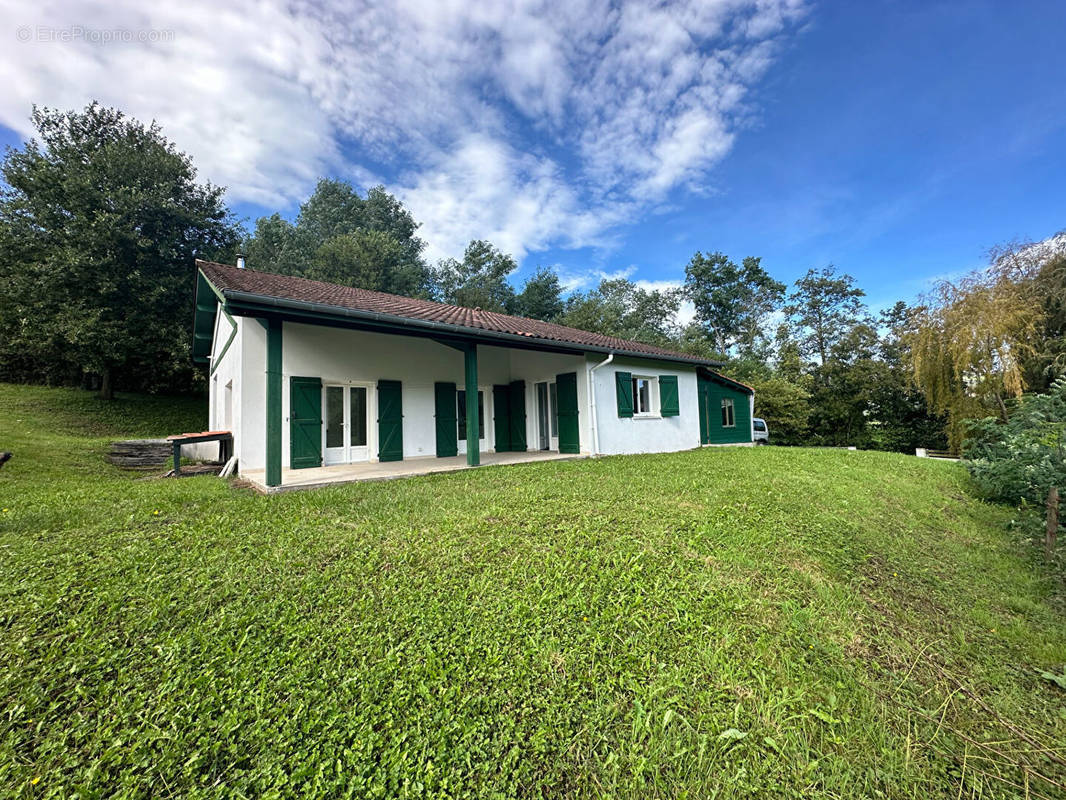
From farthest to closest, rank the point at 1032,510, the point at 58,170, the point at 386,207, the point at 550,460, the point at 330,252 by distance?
the point at 386,207 → the point at 330,252 → the point at 58,170 → the point at 550,460 → the point at 1032,510

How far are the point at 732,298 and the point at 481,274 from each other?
17.7 meters

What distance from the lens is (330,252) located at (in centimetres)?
2184

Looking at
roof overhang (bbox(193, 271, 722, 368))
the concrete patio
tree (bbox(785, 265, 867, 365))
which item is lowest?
the concrete patio

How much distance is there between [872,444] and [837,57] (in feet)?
57.4

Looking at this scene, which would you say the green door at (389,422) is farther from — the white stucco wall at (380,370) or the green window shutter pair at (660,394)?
the green window shutter pair at (660,394)

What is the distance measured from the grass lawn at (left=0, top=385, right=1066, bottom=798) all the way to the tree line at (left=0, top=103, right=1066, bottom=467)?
23.6 ft

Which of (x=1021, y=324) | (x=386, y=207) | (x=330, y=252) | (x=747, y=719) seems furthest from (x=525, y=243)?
(x=747, y=719)

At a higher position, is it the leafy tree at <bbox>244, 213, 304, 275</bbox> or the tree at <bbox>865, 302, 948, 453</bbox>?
the leafy tree at <bbox>244, 213, 304, 275</bbox>

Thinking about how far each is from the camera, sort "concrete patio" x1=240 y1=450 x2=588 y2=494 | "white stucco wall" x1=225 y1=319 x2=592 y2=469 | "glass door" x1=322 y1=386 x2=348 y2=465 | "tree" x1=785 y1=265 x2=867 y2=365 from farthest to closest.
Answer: "tree" x1=785 y1=265 x2=867 y2=365 → "glass door" x1=322 y1=386 x2=348 y2=465 → "white stucco wall" x1=225 y1=319 x2=592 y2=469 → "concrete patio" x1=240 y1=450 x2=588 y2=494

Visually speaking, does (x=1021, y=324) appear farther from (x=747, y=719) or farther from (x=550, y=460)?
(x=747, y=719)

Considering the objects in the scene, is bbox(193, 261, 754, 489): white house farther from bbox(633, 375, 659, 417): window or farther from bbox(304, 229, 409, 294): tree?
bbox(304, 229, 409, 294): tree

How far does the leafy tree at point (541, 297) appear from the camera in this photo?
2733 centimetres

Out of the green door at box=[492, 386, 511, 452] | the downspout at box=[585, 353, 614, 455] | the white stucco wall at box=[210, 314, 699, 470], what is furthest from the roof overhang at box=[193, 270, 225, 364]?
the downspout at box=[585, 353, 614, 455]

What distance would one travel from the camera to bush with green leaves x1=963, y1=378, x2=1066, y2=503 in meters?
5.05
